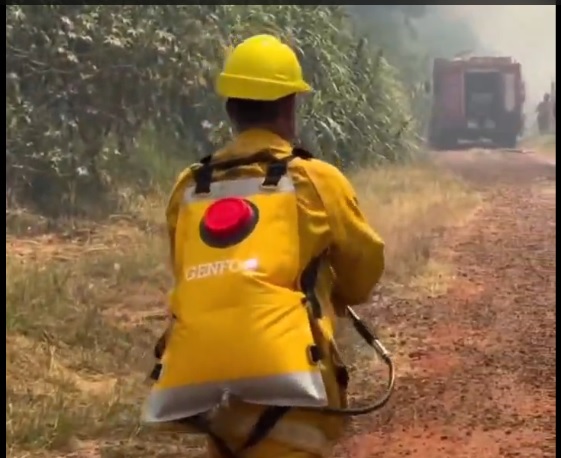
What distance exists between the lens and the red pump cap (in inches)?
79.4

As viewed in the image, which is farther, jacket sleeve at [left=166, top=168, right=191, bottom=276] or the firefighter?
jacket sleeve at [left=166, top=168, right=191, bottom=276]

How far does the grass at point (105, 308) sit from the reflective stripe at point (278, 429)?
194 cm

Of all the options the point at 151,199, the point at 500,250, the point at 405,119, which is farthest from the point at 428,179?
the point at 151,199

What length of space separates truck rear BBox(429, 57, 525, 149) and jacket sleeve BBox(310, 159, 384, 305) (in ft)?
13.0

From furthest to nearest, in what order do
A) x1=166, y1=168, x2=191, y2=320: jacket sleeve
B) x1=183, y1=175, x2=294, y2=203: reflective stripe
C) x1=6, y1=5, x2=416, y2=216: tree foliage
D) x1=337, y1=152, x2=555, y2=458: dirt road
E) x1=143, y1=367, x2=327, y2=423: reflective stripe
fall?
1. x1=6, y1=5, x2=416, y2=216: tree foliage
2. x1=337, y1=152, x2=555, y2=458: dirt road
3. x1=166, y1=168, x2=191, y2=320: jacket sleeve
4. x1=183, y1=175, x2=294, y2=203: reflective stripe
5. x1=143, y1=367, x2=327, y2=423: reflective stripe

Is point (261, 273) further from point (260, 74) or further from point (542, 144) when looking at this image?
point (542, 144)

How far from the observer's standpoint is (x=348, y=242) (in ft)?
6.89

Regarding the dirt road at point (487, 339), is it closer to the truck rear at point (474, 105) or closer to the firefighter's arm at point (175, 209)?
the truck rear at point (474, 105)

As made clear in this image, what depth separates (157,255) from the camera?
5250 millimetres

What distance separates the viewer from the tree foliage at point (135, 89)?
5.52m

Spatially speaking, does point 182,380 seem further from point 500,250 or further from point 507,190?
point 507,190

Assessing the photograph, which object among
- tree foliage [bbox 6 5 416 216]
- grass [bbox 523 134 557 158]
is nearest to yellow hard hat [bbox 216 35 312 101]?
tree foliage [bbox 6 5 416 216]

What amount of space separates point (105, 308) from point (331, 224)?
9.69 feet

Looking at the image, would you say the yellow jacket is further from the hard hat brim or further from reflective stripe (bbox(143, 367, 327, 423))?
reflective stripe (bbox(143, 367, 327, 423))
